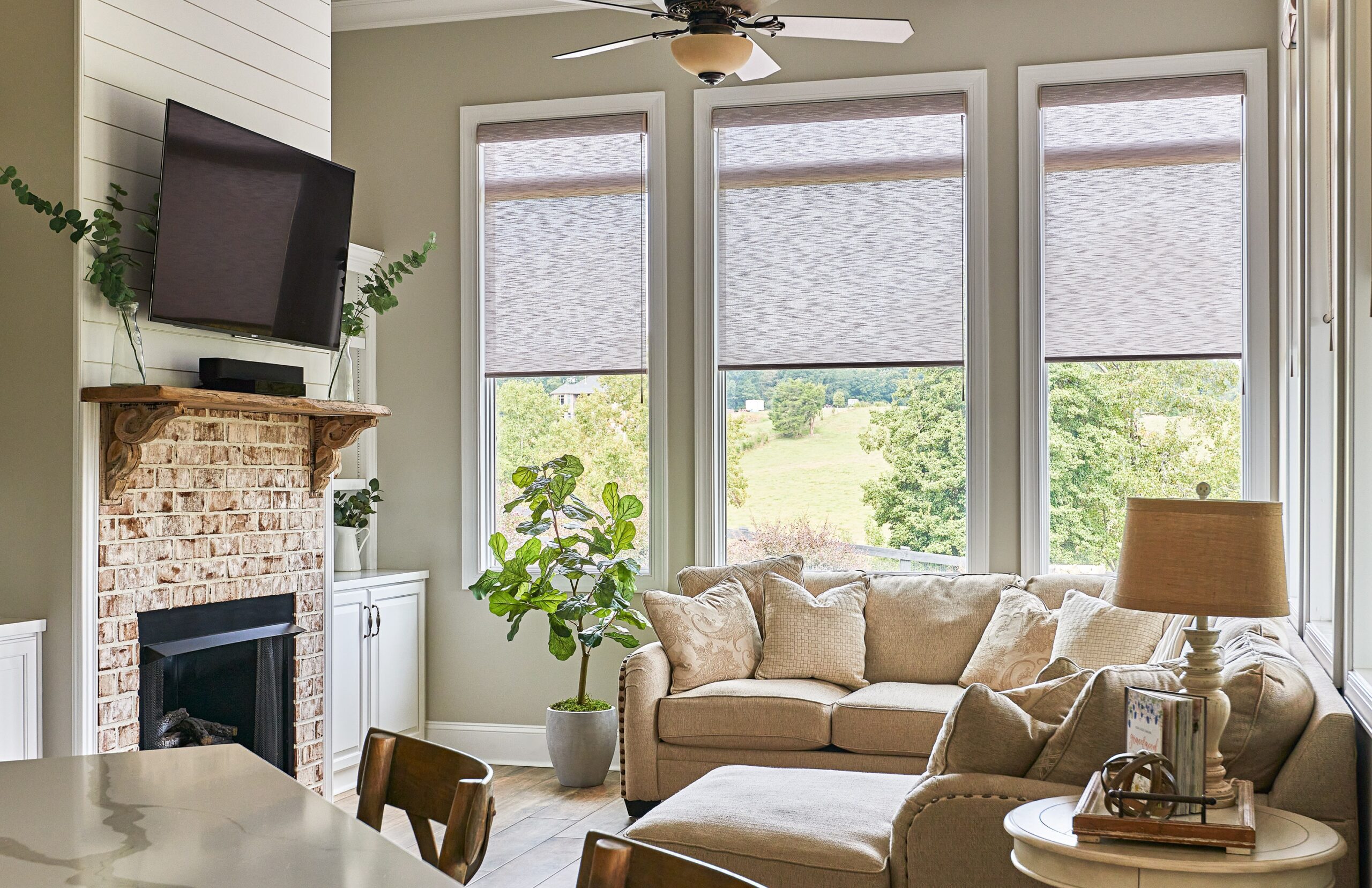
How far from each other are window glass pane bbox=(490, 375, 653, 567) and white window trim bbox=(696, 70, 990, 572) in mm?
307

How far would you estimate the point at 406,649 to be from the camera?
5.78 meters

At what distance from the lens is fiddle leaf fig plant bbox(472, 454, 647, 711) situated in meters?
5.25

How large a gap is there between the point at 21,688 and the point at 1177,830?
311cm

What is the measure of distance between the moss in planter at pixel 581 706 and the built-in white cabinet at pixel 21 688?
2235 mm

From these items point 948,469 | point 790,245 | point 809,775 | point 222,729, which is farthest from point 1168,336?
point 222,729

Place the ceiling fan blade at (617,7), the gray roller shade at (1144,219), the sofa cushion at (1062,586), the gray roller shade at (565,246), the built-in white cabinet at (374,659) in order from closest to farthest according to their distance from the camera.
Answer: the ceiling fan blade at (617,7) < the sofa cushion at (1062,586) < the gray roller shade at (1144,219) < the built-in white cabinet at (374,659) < the gray roller shade at (565,246)

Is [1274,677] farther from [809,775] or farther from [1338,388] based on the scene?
[809,775]

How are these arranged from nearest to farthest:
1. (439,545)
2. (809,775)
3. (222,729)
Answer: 1. (809,775)
2. (222,729)
3. (439,545)

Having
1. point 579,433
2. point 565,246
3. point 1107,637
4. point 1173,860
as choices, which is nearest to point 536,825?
point 579,433

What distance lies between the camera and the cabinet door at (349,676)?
5.18 meters

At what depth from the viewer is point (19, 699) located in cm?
350

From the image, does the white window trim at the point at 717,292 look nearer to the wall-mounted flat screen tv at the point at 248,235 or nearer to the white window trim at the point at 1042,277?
the white window trim at the point at 1042,277

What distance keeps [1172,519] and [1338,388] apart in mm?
740

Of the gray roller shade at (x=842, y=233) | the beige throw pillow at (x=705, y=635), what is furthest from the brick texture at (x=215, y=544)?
the gray roller shade at (x=842, y=233)
